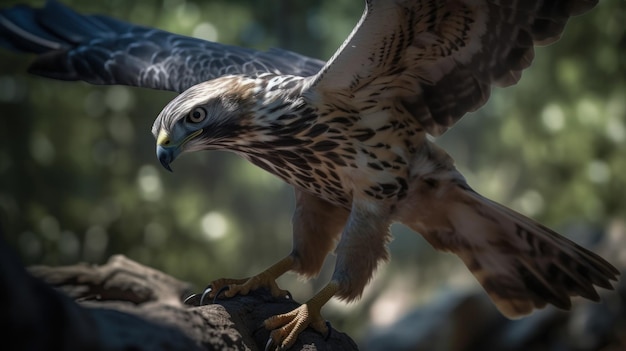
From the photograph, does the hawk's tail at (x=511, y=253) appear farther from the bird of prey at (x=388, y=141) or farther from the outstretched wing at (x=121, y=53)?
the outstretched wing at (x=121, y=53)

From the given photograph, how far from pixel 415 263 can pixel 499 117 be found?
2050mm

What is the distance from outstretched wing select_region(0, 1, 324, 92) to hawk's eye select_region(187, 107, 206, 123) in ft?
2.59

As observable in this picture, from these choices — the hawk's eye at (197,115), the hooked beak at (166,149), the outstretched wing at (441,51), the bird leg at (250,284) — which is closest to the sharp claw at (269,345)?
the bird leg at (250,284)

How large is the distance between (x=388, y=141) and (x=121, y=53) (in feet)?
6.05

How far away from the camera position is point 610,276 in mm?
3465

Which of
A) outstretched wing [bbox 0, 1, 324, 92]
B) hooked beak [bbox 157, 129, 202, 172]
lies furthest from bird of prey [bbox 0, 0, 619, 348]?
outstretched wing [bbox 0, 1, 324, 92]

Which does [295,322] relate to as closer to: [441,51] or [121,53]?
[441,51]

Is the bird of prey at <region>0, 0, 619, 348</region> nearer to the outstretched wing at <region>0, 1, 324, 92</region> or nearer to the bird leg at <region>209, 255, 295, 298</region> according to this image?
the bird leg at <region>209, 255, 295, 298</region>

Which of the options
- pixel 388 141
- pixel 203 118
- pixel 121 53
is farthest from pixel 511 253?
pixel 121 53

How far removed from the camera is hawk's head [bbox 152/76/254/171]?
307 cm

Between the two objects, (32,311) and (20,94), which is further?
(20,94)

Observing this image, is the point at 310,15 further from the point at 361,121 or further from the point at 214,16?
the point at 361,121

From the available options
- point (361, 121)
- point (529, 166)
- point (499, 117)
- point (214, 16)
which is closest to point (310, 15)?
point (214, 16)

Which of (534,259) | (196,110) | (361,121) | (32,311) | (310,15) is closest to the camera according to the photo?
(32,311)
